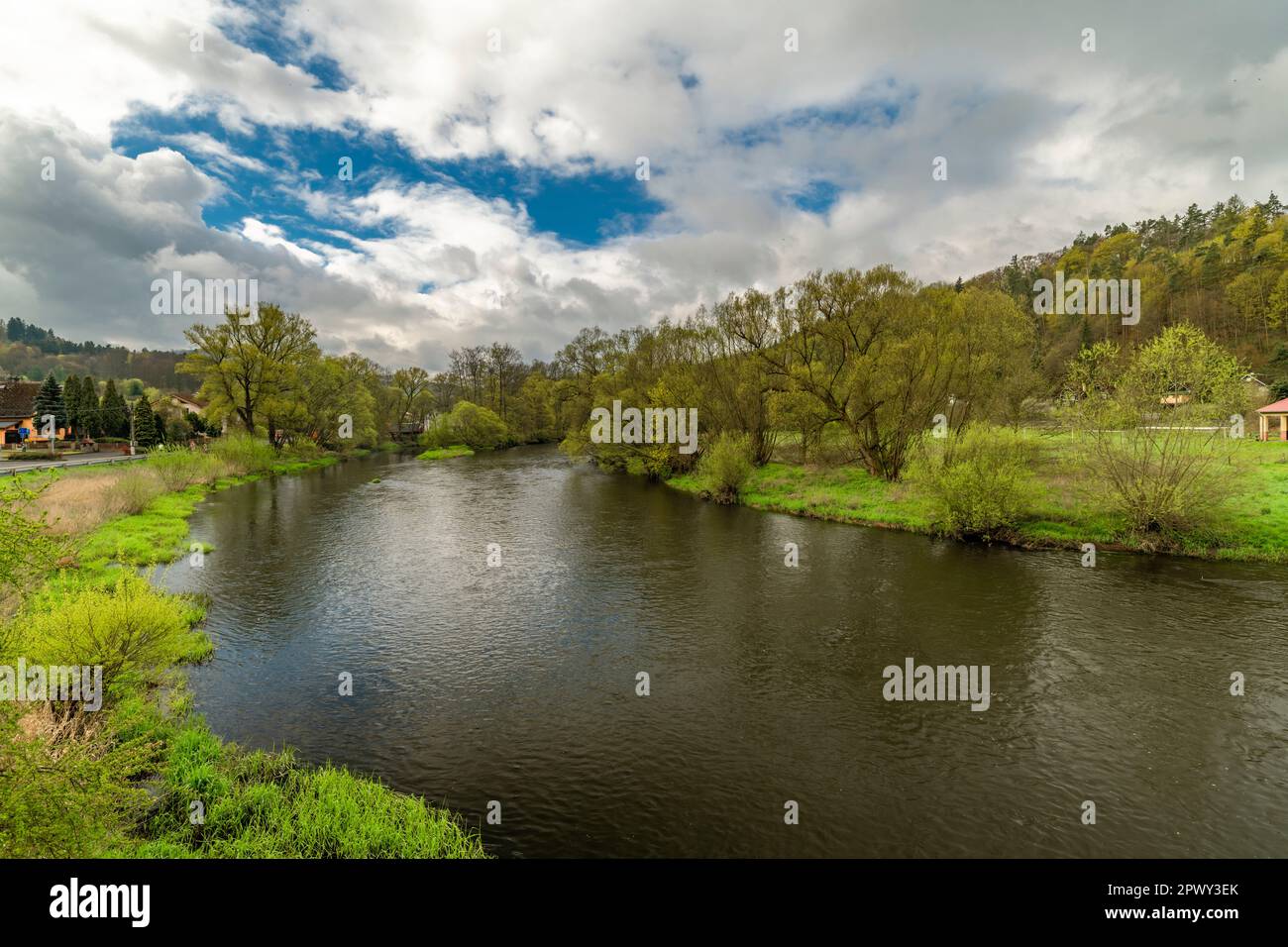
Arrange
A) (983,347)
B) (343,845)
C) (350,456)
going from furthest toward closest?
(350,456)
(983,347)
(343,845)

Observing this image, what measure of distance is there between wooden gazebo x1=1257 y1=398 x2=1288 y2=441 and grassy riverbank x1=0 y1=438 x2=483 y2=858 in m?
68.3

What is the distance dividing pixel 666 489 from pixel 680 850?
36.9 m

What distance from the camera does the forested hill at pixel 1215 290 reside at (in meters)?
80.9

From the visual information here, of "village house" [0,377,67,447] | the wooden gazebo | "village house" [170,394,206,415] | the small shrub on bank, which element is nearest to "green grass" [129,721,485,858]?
the small shrub on bank

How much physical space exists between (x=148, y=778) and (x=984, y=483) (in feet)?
92.3

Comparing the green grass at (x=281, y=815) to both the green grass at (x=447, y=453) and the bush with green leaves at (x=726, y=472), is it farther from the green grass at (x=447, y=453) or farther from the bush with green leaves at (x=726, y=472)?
the green grass at (x=447, y=453)

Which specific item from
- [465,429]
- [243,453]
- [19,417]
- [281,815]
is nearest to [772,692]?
[281,815]

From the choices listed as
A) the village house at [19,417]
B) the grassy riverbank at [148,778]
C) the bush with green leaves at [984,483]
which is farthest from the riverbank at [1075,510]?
the village house at [19,417]

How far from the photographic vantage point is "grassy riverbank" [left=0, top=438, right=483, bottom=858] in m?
5.25

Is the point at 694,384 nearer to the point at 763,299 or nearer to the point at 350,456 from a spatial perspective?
the point at 763,299

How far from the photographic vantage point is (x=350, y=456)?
70750 mm

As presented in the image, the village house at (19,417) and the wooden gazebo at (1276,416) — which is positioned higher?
the village house at (19,417)

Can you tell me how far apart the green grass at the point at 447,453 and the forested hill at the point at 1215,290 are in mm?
72853

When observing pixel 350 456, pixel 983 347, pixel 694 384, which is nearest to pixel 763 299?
pixel 694 384
